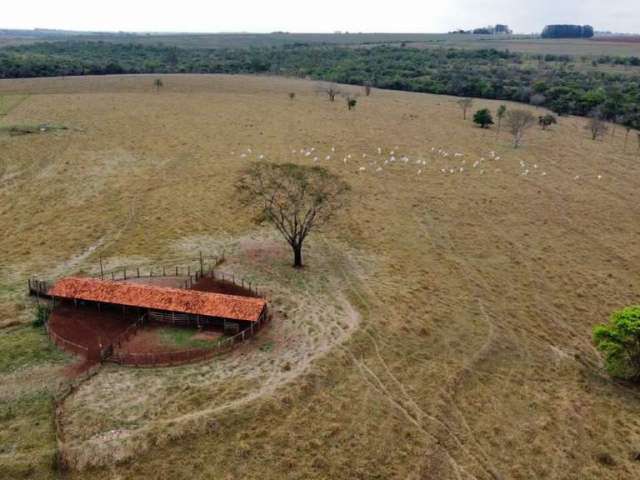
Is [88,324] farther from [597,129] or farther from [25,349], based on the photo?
[597,129]

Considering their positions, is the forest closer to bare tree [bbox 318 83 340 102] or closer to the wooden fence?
bare tree [bbox 318 83 340 102]

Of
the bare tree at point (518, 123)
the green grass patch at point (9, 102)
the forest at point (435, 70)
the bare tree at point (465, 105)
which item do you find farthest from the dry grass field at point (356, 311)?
the forest at point (435, 70)

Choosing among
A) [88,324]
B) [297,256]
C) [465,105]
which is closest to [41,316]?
[88,324]

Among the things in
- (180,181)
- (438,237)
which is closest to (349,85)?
(180,181)

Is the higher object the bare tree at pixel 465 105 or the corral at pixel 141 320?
the bare tree at pixel 465 105

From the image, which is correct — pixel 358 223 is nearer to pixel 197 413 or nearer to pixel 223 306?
pixel 223 306

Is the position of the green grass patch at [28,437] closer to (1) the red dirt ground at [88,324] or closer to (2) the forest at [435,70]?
(1) the red dirt ground at [88,324]
